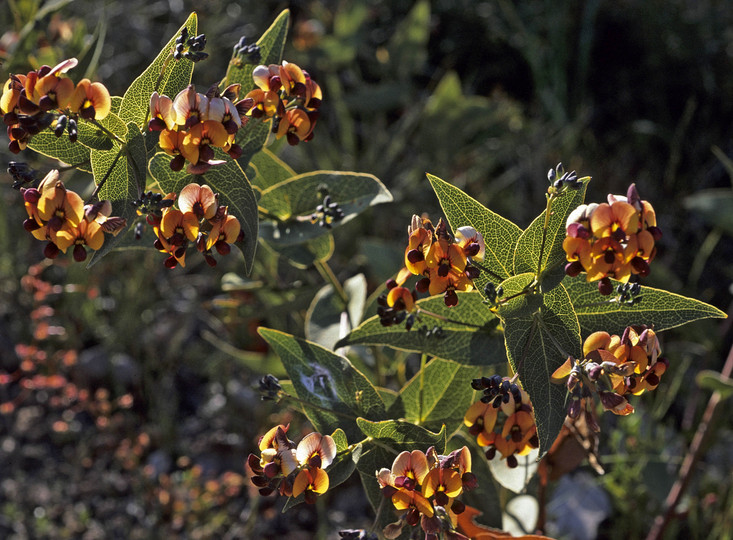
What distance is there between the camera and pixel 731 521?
4.72 feet

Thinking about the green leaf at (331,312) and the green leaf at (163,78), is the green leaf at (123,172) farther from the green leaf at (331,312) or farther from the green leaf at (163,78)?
the green leaf at (331,312)

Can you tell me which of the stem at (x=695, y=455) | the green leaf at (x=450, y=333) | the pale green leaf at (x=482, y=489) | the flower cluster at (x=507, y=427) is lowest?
the stem at (x=695, y=455)

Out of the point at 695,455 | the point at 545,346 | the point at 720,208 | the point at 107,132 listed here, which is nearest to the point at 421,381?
the point at 545,346

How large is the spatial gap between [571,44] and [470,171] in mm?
1019

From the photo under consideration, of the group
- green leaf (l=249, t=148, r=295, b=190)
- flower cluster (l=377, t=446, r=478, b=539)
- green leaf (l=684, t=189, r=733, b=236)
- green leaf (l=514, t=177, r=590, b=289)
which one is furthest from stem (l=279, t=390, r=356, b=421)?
green leaf (l=684, t=189, r=733, b=236)

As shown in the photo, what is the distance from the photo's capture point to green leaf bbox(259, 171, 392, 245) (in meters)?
0.81

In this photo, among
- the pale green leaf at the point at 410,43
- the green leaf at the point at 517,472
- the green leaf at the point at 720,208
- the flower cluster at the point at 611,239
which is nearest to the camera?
the flower cluster at the point at 611,239

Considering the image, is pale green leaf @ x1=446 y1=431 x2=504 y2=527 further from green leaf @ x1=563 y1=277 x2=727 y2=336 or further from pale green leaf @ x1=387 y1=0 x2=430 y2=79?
pale green leaf @ x1=387 y1=0 x2=430 y2=79

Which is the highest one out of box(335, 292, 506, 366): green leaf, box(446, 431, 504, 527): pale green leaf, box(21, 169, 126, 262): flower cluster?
box(21, 169, 126, 262): flower cluster

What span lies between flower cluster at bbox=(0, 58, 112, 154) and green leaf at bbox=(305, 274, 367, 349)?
1.46 ft

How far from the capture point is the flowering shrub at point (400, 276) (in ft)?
1.83

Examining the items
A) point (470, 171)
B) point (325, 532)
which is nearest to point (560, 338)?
point (325, 532)

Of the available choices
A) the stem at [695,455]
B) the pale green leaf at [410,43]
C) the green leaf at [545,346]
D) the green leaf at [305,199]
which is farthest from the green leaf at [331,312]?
the pale green leaf at [410,43]

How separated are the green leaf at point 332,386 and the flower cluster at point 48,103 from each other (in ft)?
0.79
